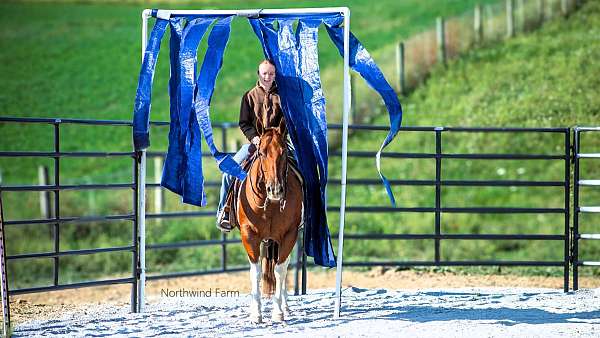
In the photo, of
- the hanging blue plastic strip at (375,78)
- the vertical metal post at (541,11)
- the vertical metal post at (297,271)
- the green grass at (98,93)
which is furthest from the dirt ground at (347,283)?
the vertical metal post at (541,11)

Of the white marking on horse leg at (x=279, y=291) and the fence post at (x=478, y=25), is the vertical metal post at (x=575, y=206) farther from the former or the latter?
the fence post at (x=478, y=25)

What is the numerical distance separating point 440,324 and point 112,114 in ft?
45.8

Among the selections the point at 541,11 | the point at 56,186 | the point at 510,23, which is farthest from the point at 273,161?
the point at 541,11

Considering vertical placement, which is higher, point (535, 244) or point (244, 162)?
point (244, 162)

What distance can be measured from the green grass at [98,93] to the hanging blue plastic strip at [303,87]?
6861 mm

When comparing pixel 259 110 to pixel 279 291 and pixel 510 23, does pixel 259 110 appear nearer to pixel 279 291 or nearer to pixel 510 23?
pixel 279 291

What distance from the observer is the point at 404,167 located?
1925 centimetres

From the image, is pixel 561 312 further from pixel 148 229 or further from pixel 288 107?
pixel 148 229

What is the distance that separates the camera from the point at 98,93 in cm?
2142

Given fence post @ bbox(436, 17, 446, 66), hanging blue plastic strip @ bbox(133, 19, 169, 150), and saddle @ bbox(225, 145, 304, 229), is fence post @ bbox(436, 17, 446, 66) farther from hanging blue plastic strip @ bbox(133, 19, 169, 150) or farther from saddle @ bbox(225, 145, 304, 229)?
saddle @ bbox(225, 145, 304, 229)

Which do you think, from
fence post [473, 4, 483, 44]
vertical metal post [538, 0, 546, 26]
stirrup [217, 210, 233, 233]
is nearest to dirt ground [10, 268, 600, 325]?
stirrup [217, 210, 233, 233]

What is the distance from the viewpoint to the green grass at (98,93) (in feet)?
53.3

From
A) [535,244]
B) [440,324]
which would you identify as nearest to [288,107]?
[440,324]

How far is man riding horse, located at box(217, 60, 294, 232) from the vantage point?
318 inches
